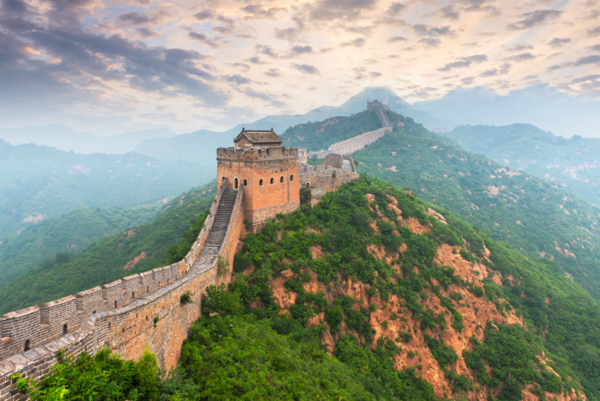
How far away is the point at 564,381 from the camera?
27656mm

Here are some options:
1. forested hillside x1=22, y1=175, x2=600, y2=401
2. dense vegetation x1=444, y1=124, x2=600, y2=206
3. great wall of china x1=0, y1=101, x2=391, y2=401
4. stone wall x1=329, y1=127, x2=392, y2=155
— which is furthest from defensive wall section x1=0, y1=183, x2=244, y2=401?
dense vegetation x1=444, y1=124, x2=600, y2=206

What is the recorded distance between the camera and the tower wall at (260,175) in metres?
23.0

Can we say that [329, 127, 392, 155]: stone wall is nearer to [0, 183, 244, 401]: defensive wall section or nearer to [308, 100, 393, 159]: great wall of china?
[308, 100, 393, 159]: great wall of china

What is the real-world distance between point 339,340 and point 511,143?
175 metres

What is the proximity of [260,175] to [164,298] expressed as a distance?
12842 millimetres

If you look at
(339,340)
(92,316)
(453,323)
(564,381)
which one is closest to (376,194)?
(453,323)

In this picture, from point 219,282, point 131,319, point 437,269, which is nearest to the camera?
point 131,319

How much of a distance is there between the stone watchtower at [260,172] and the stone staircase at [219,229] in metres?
1.21

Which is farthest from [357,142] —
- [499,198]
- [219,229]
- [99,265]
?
[219,229]

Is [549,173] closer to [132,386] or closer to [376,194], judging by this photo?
[376,194]

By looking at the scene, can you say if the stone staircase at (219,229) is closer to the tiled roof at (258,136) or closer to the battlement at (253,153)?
the battlement at (253,153)

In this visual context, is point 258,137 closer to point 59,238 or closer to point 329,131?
point 329,131

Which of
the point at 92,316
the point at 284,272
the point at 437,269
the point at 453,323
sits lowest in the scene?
the point at 453,323

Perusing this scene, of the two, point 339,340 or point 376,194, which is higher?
point 376,194
